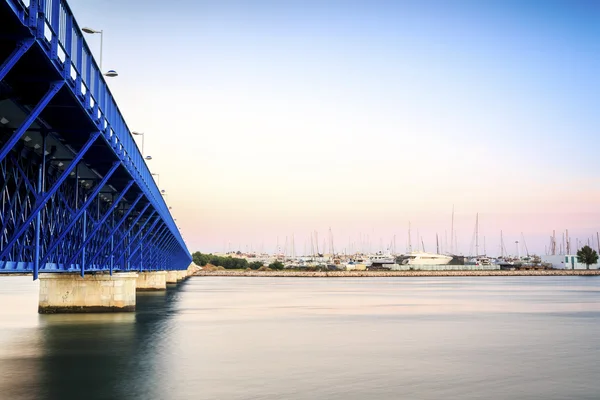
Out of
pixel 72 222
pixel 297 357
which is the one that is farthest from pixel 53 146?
pixel 297 357

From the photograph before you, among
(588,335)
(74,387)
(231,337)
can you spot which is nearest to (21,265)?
(74,387)

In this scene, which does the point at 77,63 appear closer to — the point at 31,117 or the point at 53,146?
the point at 31,117

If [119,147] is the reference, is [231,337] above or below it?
below

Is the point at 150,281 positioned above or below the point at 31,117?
below

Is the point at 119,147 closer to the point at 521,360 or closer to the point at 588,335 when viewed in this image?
the point at 521,360

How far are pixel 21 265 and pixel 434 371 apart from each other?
1772 cm

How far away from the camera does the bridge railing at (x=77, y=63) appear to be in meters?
18.0

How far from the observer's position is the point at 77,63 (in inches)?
932

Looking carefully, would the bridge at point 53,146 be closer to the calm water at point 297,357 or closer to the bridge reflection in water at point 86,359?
the bridge reflection in water at point 86,359

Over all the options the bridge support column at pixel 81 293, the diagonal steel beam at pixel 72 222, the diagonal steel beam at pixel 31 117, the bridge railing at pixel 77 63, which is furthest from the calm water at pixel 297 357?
the bridge railing at pixel 77 63

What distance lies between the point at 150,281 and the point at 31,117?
85951mm

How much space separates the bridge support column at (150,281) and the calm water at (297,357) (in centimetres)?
4551

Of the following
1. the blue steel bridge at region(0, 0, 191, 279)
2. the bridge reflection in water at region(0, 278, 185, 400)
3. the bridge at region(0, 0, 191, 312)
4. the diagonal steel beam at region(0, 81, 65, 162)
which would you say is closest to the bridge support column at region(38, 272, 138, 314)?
the bridge at region(0, 0, 191, 312)

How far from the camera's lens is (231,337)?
41.0 meters
